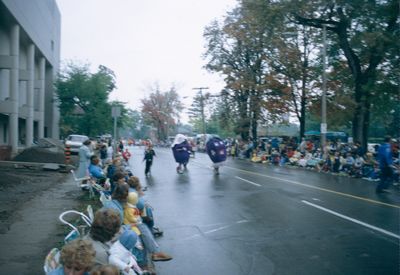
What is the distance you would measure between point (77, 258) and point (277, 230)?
19.5ft

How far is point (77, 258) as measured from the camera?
3.60 metres

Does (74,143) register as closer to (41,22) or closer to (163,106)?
(41,22)

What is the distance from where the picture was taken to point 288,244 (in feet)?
25.6

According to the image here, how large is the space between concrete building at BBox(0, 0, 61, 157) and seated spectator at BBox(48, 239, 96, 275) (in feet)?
82.6

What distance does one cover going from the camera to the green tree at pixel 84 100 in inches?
1721

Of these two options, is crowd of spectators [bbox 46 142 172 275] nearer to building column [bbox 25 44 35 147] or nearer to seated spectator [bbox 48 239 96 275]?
seated spectator [bbox 48 239 96 275]

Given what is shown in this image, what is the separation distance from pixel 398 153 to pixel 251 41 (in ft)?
77.8

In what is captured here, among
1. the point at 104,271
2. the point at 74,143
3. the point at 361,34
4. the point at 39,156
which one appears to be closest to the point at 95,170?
the point at 104,271

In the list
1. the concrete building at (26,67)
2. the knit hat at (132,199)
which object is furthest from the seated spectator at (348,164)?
the concrete building at (26,67)

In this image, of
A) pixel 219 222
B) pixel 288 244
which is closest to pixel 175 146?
pixel 219 222

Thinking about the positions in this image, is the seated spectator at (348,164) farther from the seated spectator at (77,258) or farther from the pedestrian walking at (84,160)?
the seated spectator at (77,258)

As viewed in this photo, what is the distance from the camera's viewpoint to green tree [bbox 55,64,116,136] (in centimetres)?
4372

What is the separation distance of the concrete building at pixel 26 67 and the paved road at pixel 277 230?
18.5m

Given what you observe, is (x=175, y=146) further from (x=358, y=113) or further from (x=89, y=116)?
(x=89, y=116)
